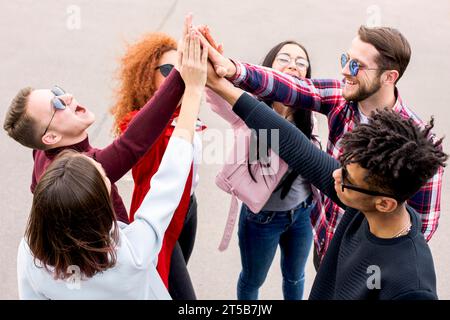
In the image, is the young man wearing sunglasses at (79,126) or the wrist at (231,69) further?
the wrist at (231,69)

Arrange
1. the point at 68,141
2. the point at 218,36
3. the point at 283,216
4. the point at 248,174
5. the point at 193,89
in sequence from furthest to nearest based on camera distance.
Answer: the point at 218,36 < the point at 283,216 < the point at 248,174 < the point at 68,141 < the point at 193,89

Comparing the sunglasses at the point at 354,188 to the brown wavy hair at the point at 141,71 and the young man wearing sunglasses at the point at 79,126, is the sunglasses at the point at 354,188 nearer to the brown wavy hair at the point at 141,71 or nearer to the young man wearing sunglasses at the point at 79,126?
the young man wearing sunglasses at the point at 79,126

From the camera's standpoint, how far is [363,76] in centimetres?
173

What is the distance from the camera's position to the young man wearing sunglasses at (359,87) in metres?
1.69

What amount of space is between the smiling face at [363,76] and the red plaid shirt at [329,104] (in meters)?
0.07

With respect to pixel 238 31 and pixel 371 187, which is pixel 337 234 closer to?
pixel 371 187

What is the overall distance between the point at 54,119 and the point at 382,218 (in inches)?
42.3

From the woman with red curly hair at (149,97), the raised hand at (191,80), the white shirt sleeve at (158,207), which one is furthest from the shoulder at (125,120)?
the white shirt sleeve at (158,207)

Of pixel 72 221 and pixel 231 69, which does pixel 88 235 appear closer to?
pixel 72 221

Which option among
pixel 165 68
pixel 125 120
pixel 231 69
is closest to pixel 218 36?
pixel 165 68

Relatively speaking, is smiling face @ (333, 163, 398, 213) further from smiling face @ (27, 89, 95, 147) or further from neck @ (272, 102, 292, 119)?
smiling face @ (27, 89, 95, 147)
